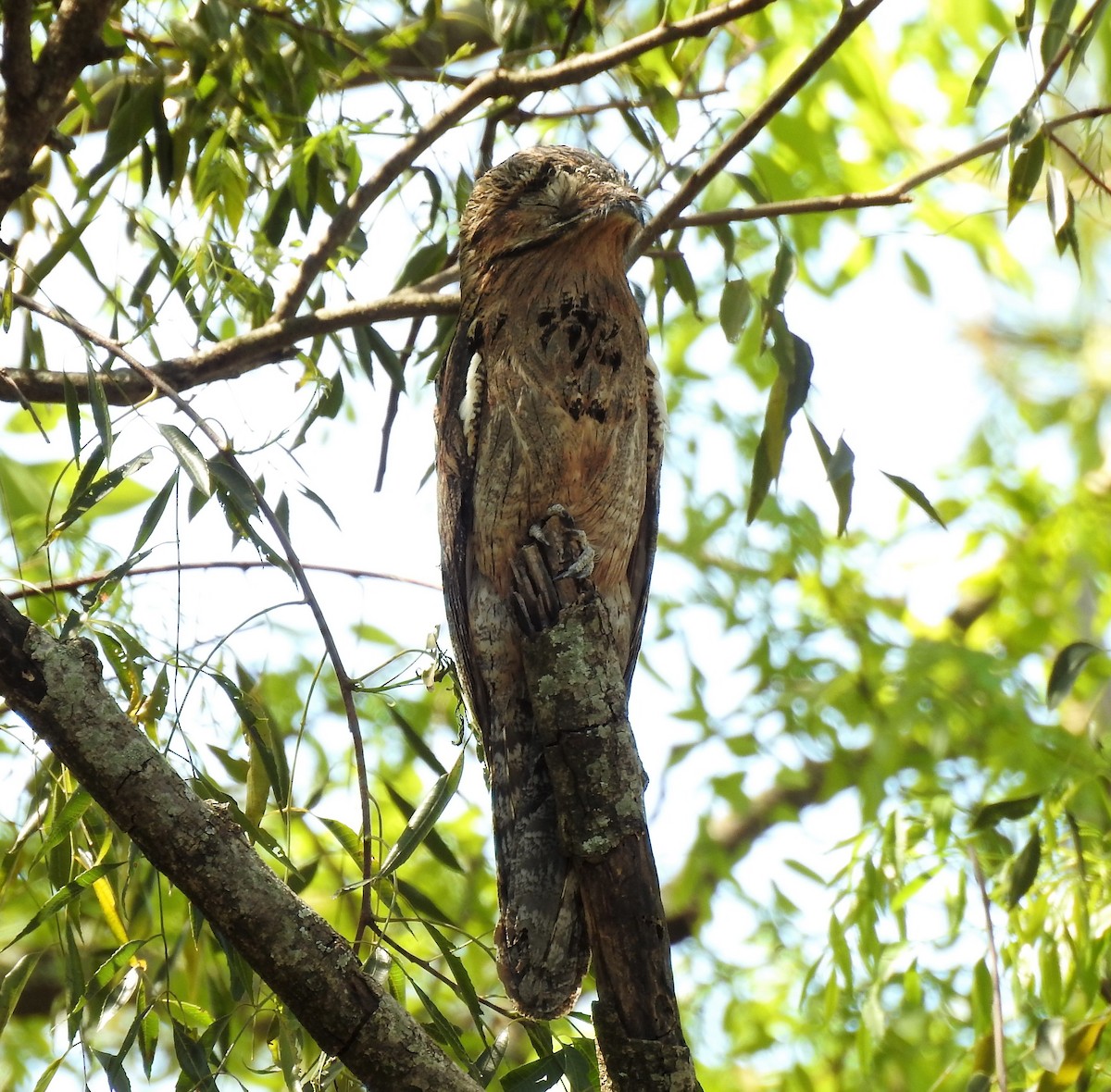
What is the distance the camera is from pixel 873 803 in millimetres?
4387

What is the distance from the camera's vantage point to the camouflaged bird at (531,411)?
2.54 m

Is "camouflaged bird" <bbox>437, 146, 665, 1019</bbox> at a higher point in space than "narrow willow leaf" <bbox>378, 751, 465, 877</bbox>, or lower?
higher

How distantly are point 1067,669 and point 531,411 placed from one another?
126 cm

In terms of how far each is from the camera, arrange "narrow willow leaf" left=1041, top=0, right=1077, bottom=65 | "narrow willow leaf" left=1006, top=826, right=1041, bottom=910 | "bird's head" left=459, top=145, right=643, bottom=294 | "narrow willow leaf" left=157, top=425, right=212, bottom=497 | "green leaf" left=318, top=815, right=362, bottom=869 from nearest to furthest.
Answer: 1. "narrow willow leaf" left=157, top=425, right=212, bottom=497
2. "narrow willow leaf" left=1041, top=0, right=1077, bottom=65
3. "green leaf" left=318, top=815, right=362, bottom=869
4. "bird's head" left=459, top=145, right=643, bottom=294
5. "narrow willow leaf" left=1006, top=826, right=1041, bottom=910

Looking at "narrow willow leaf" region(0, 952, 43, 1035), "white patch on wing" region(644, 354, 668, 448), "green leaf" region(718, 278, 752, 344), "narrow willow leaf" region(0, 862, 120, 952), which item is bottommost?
"narrow willow leaf" region(0, 952, 43, 1035)

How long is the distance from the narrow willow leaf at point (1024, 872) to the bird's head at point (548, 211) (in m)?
1.50

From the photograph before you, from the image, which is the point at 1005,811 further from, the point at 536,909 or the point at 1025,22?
the point at 1025,22

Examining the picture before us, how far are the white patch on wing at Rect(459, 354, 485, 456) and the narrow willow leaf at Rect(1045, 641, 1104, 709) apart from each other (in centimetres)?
131

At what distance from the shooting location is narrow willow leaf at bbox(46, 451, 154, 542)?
198 centimetres

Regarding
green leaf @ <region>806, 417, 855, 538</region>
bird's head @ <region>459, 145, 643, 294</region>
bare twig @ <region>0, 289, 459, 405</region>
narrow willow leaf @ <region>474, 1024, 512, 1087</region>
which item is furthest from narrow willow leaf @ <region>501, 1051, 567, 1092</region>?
bird's head @ <region>459, 145, 643, 294</region>

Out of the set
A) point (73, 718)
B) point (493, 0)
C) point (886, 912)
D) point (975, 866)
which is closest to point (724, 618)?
point (886, 912)

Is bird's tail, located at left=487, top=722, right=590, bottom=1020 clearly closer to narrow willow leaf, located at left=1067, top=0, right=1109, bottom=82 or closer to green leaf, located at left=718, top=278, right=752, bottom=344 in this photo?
green leaf, located at left=718, top=278, right=752, bottom=344

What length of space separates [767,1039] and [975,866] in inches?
102

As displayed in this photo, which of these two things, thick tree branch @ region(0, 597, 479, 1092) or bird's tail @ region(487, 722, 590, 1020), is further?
bird's tail @ region(487, 722, 590, 1020)
